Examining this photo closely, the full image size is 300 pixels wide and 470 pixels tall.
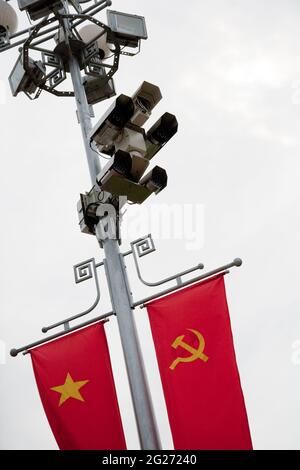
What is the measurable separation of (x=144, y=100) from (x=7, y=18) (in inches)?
139

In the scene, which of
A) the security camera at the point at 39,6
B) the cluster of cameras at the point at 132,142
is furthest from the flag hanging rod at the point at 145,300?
the security camera at the point at 39,6

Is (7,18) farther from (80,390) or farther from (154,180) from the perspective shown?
(80,390)

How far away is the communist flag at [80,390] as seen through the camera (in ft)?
17.3

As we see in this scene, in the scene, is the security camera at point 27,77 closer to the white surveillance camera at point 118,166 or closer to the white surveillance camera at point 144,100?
the white surveillance camera at point 144,100

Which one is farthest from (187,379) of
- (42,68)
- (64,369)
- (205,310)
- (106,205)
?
(42,68)

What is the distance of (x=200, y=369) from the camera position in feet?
17.2

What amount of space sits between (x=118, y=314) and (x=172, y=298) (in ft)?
1.91

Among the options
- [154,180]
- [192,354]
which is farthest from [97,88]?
[192,354]

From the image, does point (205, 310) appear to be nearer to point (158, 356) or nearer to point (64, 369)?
point (158, 356)

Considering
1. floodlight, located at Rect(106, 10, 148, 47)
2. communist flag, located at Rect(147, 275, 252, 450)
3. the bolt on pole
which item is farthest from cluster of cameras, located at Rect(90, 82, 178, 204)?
floodlight, located at Rect(106, 10, 148, 47)

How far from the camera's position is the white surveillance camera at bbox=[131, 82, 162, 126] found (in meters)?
5.47

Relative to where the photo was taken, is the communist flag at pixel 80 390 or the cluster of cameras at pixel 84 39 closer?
the communist flag at pixel 80 390

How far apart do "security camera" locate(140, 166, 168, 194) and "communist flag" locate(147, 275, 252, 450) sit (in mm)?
1128

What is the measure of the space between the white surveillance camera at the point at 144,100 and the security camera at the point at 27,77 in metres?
2.25
